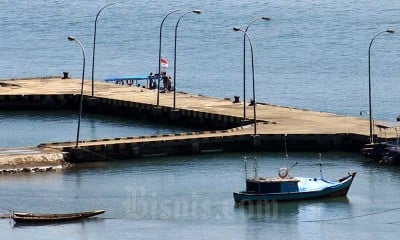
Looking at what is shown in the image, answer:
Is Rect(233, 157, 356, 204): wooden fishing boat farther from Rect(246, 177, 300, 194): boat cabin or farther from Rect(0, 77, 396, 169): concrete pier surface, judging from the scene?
Rect(0, 77, 396, 169): concrete pier surface

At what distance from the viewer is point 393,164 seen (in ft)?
405

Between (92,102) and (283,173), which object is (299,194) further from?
(92,102)

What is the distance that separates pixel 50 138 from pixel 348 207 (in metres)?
39.9

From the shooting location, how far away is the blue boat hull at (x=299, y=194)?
109562 mm

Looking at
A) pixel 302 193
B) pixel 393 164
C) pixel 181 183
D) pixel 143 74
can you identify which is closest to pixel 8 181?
pixel 181 183

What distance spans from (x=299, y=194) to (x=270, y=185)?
2277 millimetres

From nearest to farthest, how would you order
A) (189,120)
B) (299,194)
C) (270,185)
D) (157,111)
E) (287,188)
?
(270,185), (287,188), (299,194), (189,120), (157,111)

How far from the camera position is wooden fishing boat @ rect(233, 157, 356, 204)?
359ft

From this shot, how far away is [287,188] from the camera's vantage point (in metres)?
110

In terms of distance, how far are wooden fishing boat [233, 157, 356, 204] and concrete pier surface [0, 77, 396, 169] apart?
649 inches

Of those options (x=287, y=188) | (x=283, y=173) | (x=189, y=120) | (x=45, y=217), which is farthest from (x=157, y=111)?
(x=45, y=217)

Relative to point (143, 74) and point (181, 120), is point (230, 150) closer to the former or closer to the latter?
point (181, 120)

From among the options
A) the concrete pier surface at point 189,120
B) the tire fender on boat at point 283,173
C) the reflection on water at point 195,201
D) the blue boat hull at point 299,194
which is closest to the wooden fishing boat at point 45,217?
the reflection on water at point 195,201

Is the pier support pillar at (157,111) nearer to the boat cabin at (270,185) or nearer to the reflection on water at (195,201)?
the reflection on water at (195,201)
